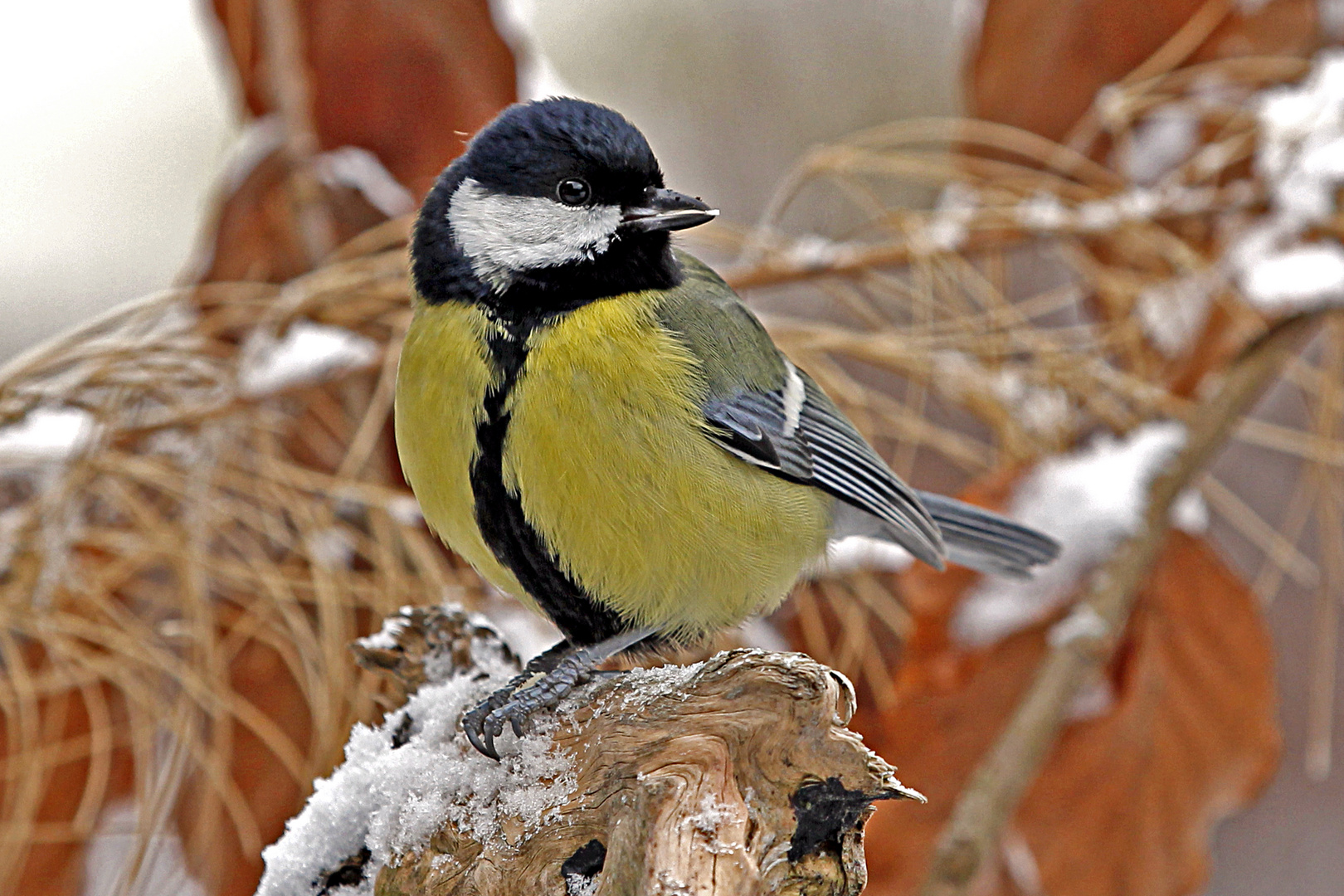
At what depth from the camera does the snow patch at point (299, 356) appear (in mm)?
1187

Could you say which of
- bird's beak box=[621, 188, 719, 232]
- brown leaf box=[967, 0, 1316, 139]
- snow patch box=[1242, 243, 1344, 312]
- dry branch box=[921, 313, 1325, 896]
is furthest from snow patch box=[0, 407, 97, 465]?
snow patch box=[1242, 243, 1344, 312]

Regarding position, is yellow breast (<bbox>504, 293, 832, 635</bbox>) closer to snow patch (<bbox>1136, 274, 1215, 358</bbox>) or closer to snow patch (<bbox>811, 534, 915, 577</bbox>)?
snow patch (<bbox>811, 534, 915, 577</bbox>)

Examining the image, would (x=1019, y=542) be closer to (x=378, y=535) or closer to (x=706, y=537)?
(x=706, y=537)

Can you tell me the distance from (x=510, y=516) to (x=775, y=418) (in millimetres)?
288

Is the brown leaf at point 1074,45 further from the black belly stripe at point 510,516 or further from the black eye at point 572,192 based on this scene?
the black belly stripe at point 510,516

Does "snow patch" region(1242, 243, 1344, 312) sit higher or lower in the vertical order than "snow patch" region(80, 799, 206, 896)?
higher

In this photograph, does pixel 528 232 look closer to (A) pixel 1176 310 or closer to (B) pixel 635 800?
(B) pixel 635 800

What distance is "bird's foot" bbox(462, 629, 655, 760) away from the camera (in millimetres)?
913

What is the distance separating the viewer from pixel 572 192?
1091mm

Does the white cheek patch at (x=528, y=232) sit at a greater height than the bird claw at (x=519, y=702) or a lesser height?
greater

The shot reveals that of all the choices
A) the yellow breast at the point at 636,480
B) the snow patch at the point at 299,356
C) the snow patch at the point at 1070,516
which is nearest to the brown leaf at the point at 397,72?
the snow patch at the point at 299,356

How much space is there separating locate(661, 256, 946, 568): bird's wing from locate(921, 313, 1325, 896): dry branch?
17 cm

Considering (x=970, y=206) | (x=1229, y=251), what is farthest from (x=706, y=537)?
(x=1229, y=251)

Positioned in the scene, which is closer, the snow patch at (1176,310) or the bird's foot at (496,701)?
the bird's foot at (496,701)
